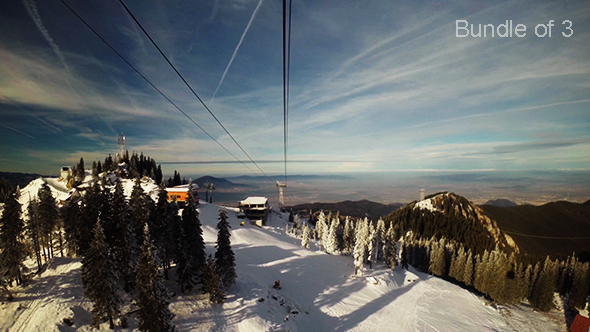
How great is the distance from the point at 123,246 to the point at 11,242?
15.2 metres

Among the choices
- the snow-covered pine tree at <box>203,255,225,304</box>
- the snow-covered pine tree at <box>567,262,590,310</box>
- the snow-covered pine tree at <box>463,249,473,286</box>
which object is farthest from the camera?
the snow-covered pine tree at <box>463,249,473,286</box>

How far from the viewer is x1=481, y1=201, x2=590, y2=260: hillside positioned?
112806mm

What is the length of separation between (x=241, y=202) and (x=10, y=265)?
83014 mm

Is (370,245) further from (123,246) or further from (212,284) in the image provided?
(123,246)

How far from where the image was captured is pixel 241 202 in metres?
109

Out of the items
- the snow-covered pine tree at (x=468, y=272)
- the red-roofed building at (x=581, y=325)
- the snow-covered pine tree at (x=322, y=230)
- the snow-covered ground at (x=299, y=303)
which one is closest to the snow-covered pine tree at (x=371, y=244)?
the snow-covered ground at (x=299, y=303)

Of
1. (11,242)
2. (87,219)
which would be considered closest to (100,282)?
(87,219)

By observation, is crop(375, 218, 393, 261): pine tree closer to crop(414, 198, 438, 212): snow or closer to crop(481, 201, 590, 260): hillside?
crop(414, 198, 438, 212): snow

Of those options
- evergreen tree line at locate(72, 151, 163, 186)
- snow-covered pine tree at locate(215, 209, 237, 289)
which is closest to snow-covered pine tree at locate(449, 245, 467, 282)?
snow-covered pine tree at locate(215, 209, 237, 289)

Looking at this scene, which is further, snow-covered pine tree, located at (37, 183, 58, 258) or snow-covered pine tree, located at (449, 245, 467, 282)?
snow-covered pine tree, located at (449, 245, 467, 282)

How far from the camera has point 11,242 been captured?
2856 cm

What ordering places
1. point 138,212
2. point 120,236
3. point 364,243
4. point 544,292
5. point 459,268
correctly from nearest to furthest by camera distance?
point 120,236 < point 138,212 < point 364,243 < point 544,292 < point 459,268

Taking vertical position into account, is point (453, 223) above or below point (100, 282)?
below

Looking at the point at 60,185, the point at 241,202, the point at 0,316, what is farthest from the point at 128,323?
the point at 60,185
